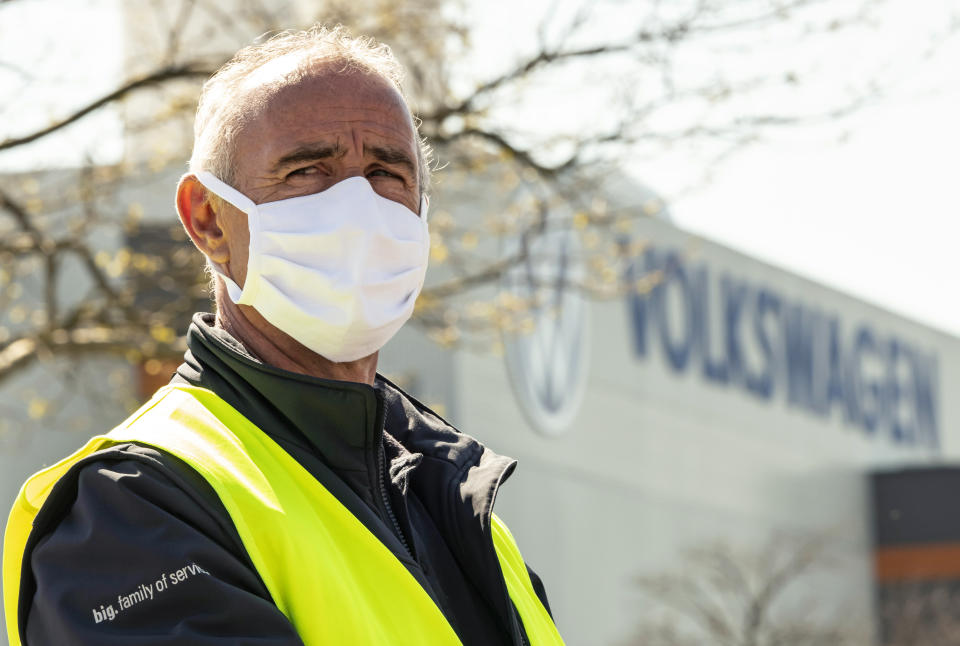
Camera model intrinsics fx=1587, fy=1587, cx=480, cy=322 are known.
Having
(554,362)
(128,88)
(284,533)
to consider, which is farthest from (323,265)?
(554,362)

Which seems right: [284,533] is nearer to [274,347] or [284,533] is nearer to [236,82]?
[274,347]

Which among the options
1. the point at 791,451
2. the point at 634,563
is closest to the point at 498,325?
the point at 634,563

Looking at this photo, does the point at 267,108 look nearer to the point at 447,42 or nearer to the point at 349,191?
the point at 349,191

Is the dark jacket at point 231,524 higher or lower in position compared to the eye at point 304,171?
lower

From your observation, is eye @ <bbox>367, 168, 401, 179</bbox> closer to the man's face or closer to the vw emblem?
the man's face

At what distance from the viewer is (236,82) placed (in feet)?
8.09

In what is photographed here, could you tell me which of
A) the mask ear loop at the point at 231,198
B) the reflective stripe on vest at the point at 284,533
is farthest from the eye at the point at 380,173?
the reflective stripe on vest at the point at 284,533

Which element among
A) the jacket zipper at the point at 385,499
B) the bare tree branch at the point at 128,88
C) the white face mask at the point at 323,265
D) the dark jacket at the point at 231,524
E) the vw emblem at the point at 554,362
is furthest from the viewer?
the vw emblem at the point at 554,362

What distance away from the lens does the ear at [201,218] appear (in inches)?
98.5

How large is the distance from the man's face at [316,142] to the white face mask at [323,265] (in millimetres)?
24

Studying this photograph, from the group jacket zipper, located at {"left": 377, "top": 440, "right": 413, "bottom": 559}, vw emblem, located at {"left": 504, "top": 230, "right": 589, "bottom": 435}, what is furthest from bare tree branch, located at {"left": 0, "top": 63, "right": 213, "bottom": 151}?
vw emblem, located at {"left": 504, "top": 230, "right": 589, "bottom": 435}

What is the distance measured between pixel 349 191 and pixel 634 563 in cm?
2852

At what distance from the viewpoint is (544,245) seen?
23.8 metres

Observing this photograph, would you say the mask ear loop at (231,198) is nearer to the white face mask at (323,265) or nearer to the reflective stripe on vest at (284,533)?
the white face mask at (323,265)
